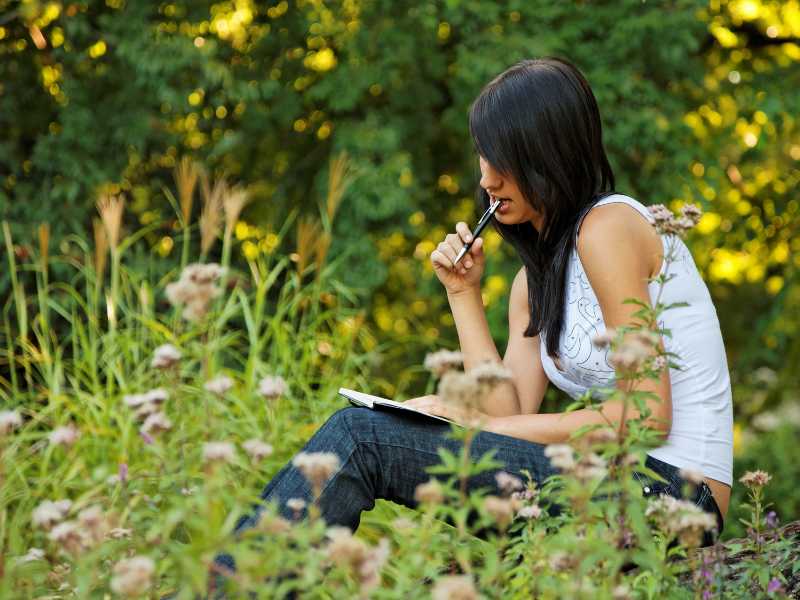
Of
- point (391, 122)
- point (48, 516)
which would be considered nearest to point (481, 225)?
point (48, 516)

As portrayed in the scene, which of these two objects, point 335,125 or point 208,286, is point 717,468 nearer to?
point 208,286

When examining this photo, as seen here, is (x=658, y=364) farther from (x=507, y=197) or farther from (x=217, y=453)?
(x=507, y=197)

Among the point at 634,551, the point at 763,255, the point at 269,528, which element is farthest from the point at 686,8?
the point at 269,528

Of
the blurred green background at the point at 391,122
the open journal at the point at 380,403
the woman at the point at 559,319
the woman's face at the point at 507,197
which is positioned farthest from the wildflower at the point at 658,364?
→ the blurred green background at the point at 391,122

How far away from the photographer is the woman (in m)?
1.97

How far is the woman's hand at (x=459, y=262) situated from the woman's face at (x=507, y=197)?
16cm

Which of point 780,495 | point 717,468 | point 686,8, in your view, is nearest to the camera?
point 717,468

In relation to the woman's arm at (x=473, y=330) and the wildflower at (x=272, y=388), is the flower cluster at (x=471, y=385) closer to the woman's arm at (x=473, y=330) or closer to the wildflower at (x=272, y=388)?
the wildflower at (x=272, y=388)

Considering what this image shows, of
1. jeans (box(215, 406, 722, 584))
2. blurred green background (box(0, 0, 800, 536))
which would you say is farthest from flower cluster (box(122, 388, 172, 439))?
blurred green background (box(0, 0, 800, 536))

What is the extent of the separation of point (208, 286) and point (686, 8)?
322 cm

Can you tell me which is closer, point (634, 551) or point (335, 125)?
point (634, 551)

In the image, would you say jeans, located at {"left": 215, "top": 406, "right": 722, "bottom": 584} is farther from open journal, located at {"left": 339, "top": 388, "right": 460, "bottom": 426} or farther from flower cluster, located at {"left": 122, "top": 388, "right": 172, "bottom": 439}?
flower cluster, located at {"left": 122, "top": 388, "right": 172, "bottom": 439}

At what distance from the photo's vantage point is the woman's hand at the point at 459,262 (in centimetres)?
253

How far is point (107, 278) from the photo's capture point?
452cm
